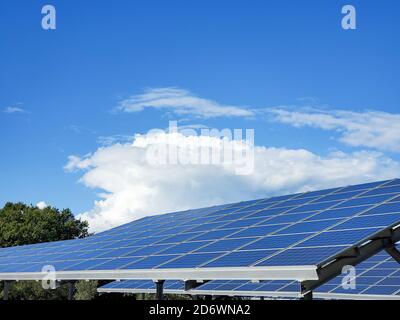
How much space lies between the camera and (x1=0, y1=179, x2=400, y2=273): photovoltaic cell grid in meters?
14.5

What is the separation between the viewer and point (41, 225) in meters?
83.8

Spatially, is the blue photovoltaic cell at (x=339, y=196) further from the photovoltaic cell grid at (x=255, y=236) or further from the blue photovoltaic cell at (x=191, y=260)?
the blue photovoltaic cell at (x=191, y=260)

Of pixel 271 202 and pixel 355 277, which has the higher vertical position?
pixel 271 202

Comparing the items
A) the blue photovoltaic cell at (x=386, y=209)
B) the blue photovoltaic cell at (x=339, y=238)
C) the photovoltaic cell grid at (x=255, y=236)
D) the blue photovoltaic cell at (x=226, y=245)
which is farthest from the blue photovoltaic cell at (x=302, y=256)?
the blue photovoltaic cell at (x=386, y=209)

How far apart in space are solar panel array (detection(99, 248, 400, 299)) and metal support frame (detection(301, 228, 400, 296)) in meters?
8.36

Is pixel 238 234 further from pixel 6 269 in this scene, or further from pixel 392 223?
pixel 6 269

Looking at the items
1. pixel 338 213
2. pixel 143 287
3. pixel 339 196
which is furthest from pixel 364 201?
pixel 143 287

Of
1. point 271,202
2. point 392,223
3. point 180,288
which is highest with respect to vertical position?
point 271,202

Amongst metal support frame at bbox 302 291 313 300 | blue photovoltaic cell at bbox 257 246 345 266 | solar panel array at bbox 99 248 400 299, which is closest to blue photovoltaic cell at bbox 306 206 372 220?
blue photovoltaic cell at bbox 257 246 345 266

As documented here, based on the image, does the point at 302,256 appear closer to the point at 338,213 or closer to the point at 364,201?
the point at 338,213

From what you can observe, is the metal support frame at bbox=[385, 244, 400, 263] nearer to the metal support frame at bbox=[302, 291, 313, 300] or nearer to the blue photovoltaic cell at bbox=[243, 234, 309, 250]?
the blue photovoltaic cell at bbox=[243, 234, 309, 250]

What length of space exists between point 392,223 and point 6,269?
20056 millimetres

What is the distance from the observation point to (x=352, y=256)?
44.7 feet
